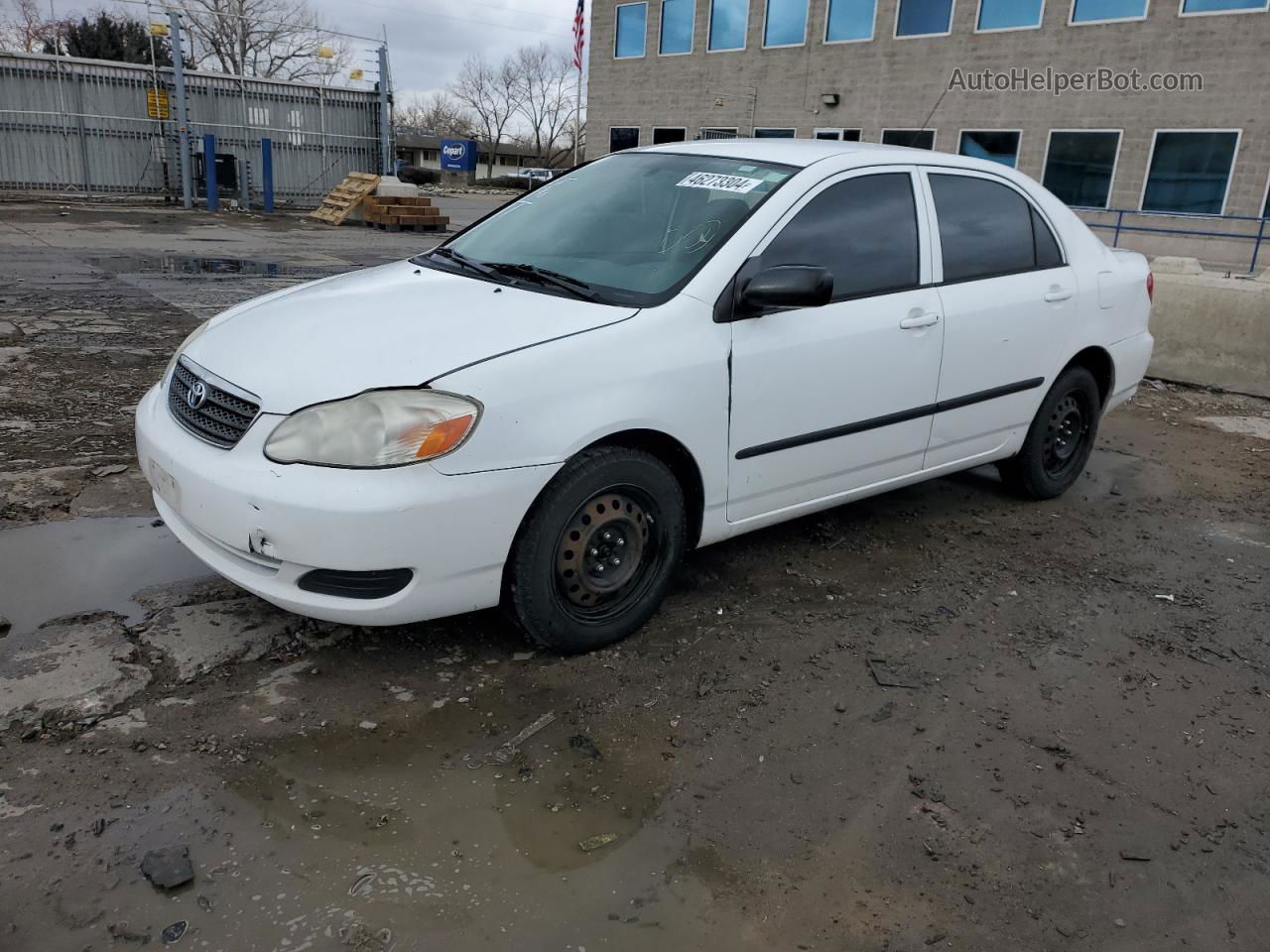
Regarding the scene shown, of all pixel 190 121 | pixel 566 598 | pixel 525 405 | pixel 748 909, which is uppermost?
pixel 190 121

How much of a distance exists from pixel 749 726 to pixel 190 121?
2510cm

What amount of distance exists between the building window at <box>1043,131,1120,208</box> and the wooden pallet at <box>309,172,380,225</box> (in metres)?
14.6

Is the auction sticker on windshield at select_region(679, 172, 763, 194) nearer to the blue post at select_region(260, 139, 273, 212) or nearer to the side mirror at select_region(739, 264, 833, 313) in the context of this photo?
the side mirror at select_region(739, 264, 833, 313)

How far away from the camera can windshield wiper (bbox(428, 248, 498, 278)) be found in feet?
12.5

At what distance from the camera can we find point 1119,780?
113 inches

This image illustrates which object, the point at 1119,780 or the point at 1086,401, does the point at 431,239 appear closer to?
the point at 1086,401

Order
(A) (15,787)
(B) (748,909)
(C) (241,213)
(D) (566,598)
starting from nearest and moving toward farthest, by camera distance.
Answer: (B) (748,909)
(A) (15,787)
(D) (566,598)
(C) (241,213)

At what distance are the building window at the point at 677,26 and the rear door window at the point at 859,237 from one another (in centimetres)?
2628

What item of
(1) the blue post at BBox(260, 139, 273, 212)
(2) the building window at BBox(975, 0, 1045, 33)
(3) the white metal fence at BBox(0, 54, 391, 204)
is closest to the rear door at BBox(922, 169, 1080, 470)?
(2) the building window at BBox(975, 0, 1045, 33)

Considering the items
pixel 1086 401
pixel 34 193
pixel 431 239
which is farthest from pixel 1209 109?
pixel 34 193

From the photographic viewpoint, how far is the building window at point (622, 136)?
30.0 m

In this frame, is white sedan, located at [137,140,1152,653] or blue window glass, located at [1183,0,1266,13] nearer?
white sedan, located at [137,140,1152,653]

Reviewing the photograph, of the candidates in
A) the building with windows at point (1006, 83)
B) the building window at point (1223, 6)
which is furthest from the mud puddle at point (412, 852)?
the building window at point (1223, 6)

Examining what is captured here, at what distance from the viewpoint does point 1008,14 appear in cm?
2169
